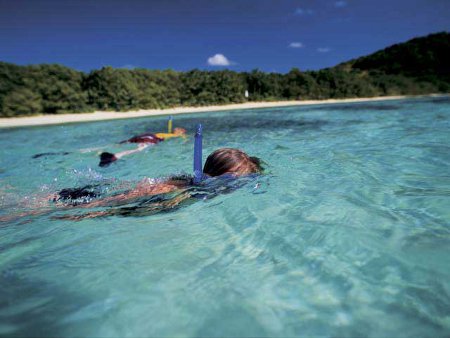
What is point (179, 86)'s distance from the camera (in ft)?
86.8

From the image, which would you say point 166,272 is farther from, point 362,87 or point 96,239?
point 362,87

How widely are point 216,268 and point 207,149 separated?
548 cm

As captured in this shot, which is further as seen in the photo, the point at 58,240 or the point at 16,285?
the point at 58,240

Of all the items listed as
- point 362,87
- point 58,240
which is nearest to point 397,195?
point 58,240

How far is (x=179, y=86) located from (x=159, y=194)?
24.8 m

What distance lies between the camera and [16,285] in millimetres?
1642

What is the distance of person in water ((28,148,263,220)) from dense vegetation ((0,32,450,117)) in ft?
59.7

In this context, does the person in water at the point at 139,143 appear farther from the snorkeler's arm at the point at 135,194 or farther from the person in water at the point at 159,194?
the snorkeler's arm at the point at 135,194

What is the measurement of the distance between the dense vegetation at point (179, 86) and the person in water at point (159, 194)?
59.7 ft

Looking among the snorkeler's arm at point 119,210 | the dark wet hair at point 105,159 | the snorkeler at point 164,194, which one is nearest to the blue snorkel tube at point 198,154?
the snorkeler at point 164,194

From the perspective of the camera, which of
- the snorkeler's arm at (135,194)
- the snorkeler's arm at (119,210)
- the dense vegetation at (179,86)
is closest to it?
the snorkeler's arm at (119,210)

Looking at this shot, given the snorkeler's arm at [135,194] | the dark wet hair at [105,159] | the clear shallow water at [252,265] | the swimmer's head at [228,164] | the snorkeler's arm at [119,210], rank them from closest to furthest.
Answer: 1. the clear shallow water at [252,265]
2. the snorkeler's arm at [119,210]
3. the snorkeler's arm at [135,194]
4. the swimmer's head at [228,164]
5. the dark wet hair at [105,159]

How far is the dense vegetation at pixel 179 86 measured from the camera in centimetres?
1875

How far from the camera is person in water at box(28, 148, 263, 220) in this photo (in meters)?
2.82
